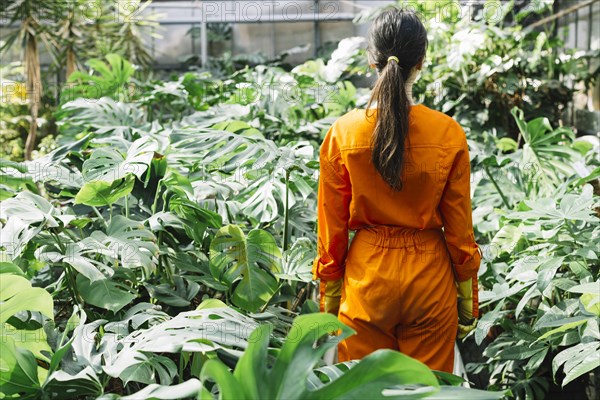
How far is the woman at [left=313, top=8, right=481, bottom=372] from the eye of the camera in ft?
7.19

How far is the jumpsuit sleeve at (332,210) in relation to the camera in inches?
90.0

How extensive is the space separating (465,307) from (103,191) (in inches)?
48.2

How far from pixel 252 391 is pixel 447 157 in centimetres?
112

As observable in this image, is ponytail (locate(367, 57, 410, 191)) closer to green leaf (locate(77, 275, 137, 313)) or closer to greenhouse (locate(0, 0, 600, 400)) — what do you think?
greenhouse (locate(0, 0, 600, 400))

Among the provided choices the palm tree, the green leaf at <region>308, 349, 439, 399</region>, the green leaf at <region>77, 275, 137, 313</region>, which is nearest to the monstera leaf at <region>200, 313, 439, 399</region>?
the green leaf at <region>308, 349, 439, 399</region>

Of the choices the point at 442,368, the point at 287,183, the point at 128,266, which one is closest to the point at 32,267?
the point at 128,266

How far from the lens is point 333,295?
2461 mm

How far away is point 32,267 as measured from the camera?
2.53 m

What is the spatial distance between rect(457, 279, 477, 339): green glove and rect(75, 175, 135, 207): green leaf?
44.4 inches

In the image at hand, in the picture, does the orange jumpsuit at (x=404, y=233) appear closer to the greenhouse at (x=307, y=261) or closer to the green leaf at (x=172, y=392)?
the greenhouse at (x=307, y=261)

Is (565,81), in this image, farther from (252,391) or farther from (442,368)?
(252,391)

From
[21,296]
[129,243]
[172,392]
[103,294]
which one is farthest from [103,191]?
[172,392]

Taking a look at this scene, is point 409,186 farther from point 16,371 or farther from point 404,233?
point 16,371

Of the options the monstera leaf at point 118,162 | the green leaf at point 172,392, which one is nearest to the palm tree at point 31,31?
the monstera leaf at point 118,162
